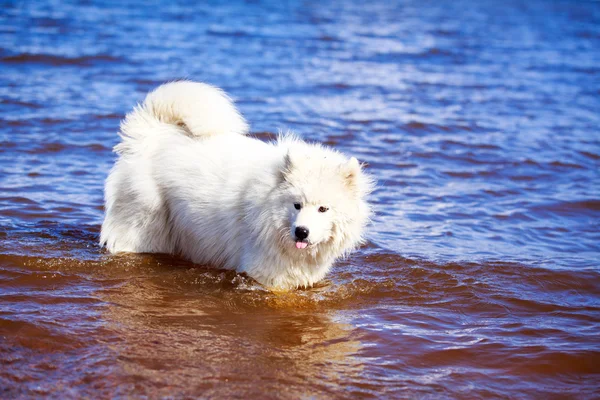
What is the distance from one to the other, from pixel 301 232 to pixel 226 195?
96 centimetres

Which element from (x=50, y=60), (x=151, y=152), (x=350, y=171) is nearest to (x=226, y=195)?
(x=151, y=152)

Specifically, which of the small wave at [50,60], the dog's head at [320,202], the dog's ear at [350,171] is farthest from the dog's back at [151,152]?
the small wave at [50,60]

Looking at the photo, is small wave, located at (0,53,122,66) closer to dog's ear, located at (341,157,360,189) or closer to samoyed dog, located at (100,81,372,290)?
samoyed dog, located at (100,81,372,290)

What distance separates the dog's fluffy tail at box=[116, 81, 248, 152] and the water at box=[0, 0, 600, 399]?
1083 millimetres

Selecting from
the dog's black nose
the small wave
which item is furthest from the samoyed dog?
the small wave

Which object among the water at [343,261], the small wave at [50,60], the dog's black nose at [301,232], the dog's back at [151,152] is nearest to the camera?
the water at [343,261]

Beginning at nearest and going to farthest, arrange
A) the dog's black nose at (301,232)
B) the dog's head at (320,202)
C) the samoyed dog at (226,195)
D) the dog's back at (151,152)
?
the dog's black nose at (301,232), the dog's head at (320,202), the samoyed dog at (226,195), the dog's back at (151,152)

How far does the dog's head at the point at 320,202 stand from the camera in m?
4.97

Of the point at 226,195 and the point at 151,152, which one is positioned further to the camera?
the point at 151,152

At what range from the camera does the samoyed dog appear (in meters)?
5.11

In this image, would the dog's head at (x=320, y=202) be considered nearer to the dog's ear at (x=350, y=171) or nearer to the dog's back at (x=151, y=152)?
the dog's ear at (x=350, y=171)

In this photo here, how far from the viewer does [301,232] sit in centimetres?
487

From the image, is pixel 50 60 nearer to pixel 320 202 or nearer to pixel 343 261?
pixel 343 261

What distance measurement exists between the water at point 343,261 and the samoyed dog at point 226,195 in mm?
233
